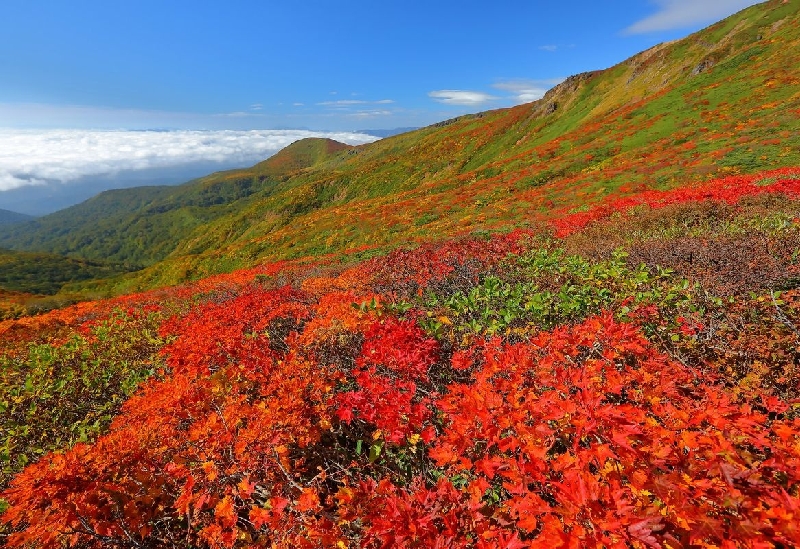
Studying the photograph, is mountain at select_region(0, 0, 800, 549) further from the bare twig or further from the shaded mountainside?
the shaded mountainside

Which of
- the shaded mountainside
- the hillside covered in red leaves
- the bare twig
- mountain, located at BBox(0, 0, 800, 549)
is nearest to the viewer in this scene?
the hillside covered in red leaves

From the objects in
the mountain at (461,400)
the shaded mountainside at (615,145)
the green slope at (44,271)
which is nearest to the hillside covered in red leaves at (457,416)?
the mountain at (461,400)

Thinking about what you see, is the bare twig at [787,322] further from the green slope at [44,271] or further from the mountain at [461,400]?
the green slope at [44,271]

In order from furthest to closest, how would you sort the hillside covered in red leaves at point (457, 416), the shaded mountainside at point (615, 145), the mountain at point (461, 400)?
the shaded mountainside at point (615, 145)
the mountain at point (461, 400)
the hillside covered in red leaves at point (457, 416)

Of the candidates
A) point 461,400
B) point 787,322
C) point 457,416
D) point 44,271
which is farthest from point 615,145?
point 44,271

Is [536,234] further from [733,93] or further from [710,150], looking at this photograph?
[733,93]

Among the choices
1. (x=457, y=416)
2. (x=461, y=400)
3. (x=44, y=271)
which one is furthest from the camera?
(x=44, y=271)

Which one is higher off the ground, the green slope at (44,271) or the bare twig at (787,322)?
the bare twig at (787,322)

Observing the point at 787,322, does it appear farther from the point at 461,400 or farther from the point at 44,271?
the point at 44,271

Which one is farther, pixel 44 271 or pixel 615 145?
pixel 44 271

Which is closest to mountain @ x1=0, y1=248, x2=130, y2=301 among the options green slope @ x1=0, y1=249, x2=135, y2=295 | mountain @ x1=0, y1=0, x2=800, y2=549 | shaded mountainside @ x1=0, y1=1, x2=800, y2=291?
green slope @ x1=0, y1=249, x2=135, y2=295

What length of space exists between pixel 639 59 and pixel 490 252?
67.5 metres

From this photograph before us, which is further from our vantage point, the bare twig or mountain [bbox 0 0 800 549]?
the bare twig

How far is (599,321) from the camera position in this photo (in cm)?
821
